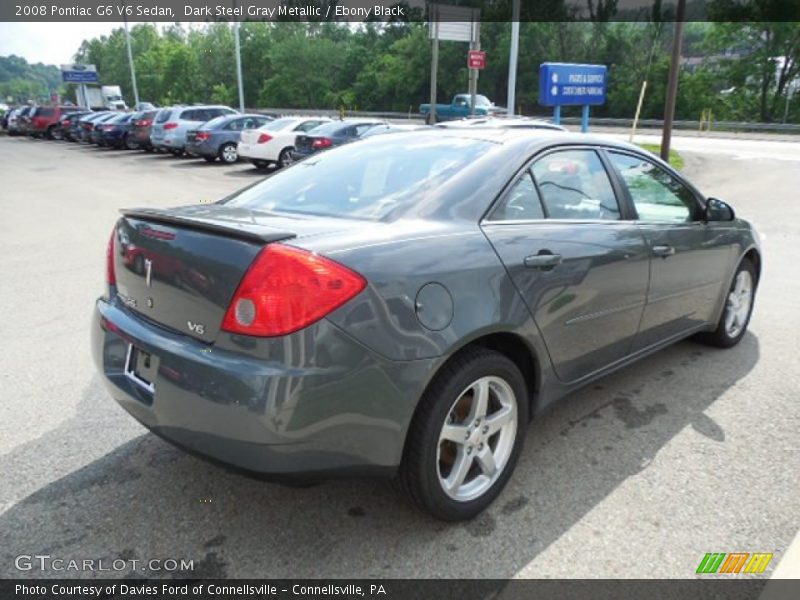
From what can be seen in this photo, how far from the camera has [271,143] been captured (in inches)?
714

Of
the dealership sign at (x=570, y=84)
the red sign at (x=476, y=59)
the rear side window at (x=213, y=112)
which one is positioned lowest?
the rear side window at (x=213, y=112)

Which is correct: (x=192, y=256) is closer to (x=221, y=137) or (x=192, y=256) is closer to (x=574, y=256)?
(x=574, y=256)

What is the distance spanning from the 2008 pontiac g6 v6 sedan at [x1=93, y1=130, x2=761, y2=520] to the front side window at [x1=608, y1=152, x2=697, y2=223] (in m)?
0.04

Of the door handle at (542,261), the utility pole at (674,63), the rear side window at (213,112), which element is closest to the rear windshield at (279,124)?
the rear side window at (213,112)

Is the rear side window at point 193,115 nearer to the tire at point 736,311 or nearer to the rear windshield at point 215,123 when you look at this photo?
the rear windshield at point 215,123

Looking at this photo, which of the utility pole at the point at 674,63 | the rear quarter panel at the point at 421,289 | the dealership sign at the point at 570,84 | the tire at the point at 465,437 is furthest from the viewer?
the dealership sign at the point at 570,84

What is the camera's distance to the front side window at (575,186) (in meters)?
3.10

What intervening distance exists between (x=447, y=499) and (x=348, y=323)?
894 millimetres

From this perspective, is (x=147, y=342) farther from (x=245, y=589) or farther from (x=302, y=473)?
(x=245, y=589)

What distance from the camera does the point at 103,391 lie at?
3.89m

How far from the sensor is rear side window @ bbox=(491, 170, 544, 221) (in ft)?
9.21

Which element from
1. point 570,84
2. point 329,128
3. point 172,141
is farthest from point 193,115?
point 570,84

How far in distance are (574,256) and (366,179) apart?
3.43 feet

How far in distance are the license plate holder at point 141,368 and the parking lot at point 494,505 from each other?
613 millimetres
